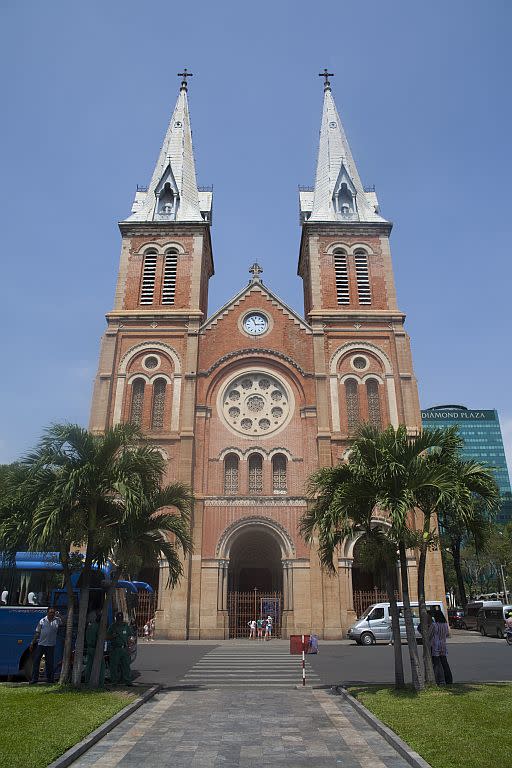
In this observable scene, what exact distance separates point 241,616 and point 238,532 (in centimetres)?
458

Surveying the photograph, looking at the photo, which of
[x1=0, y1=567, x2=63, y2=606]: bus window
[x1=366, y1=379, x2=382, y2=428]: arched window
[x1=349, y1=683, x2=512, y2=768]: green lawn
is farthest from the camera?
[x1=366, y1=379, x2=382, y2=428]: arched window

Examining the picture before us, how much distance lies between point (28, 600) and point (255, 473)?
16.6 metres

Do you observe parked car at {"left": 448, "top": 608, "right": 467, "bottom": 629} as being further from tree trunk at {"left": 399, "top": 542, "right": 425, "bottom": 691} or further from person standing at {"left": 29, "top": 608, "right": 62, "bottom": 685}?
person standing at {"left": 29, "top": 608, "right": 62, "bottom": 685}

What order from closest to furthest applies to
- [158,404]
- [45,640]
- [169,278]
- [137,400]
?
[45,640] → [158,404] → [137,400] → [169,278]

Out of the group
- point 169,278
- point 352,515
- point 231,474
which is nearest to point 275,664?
point 352,515

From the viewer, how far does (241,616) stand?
1163 inches

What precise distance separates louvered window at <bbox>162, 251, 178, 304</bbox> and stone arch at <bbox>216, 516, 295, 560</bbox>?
47.7 ft

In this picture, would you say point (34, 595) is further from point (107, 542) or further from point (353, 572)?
point (353, 572)

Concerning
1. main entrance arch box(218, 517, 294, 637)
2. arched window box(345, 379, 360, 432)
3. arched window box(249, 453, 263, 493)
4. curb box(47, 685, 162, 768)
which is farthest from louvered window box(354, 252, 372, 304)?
curb box(47, 685, 162, 768)

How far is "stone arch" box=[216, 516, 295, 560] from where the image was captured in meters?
28.3

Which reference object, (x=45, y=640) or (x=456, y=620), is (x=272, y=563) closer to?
(x=456, y=620)

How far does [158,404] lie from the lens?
32312 millimetres

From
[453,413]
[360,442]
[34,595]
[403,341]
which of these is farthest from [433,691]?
[453,413]

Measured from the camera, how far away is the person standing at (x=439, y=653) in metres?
12.4
